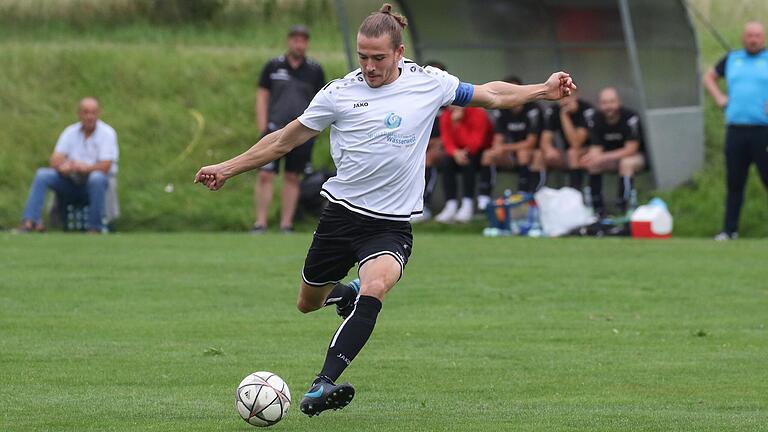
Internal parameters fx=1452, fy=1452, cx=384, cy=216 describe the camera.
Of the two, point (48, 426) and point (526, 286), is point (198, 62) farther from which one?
point (48, 426)

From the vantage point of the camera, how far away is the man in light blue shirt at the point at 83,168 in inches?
744

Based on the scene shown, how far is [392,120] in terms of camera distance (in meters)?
7.33

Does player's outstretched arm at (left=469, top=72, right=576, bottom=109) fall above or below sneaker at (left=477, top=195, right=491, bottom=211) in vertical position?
above

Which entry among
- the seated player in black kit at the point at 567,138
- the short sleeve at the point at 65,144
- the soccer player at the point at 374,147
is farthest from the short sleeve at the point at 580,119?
the soccer player at the point at 374,147

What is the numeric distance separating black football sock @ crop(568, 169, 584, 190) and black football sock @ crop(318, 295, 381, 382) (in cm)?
1250

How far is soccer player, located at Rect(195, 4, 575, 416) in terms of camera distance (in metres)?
7.17

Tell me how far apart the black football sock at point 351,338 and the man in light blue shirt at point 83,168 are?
40.5 ft

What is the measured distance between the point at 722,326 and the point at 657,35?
10052mm

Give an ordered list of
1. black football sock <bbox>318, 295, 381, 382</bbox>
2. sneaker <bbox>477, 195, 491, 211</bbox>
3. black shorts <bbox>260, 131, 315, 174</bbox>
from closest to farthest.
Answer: black football sock <bbox>318, 295, 381, 382</bbox>, black shorts <bbox>260, 131, 315, 174</bbox>, sneaker <bbox>477, 195, 491, 211</bbox>

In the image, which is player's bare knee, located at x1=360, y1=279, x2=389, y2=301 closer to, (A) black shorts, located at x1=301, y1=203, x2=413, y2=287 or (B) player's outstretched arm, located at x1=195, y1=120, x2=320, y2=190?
(A) black shorts, located at x1=301, y1=203, x2=413, y2=287

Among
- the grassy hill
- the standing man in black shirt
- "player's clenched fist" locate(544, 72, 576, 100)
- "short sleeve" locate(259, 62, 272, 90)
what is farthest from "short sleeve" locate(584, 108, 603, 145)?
"player's clenched fist" locate(544, 72, 576, 100)

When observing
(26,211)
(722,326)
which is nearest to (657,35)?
(26,211)

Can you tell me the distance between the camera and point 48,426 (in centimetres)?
657

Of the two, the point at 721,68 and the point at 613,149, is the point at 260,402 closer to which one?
the point at 721,68
